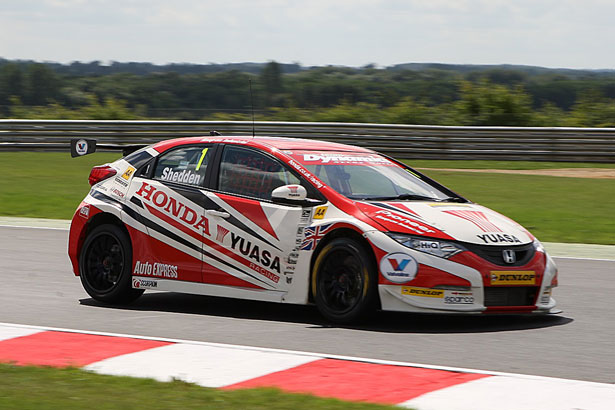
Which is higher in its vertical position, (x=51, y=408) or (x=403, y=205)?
(x=403, y=205)

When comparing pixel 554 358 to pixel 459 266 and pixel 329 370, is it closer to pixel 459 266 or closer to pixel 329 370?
pixel 459 266

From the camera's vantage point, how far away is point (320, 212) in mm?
7977

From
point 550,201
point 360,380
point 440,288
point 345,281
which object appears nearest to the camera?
point 360,380

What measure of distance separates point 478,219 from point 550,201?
1106 centimetres

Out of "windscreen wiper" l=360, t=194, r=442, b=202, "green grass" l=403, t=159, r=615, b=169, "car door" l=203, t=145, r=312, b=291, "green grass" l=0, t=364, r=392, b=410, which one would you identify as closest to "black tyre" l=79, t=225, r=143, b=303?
"car door" l=203, t=145, r=312, b=291

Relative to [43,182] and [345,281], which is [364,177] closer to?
[345,281]

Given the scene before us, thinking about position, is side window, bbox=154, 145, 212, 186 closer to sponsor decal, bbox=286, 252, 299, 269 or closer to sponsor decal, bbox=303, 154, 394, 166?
sponsor decal, bbox=303, 154, 394, 166

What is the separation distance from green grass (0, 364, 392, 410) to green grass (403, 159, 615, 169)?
19637 mm

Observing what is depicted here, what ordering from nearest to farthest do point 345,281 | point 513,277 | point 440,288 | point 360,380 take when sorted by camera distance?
point 360,380 < point 440,288 < point 513,277 < point 345,281

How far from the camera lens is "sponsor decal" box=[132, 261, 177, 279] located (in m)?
8.74

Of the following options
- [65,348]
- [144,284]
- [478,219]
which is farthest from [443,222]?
[65,348]

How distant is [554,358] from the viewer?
6781mm

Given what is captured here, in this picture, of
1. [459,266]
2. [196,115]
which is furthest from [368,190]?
[196,115]

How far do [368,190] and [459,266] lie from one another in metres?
1.12
